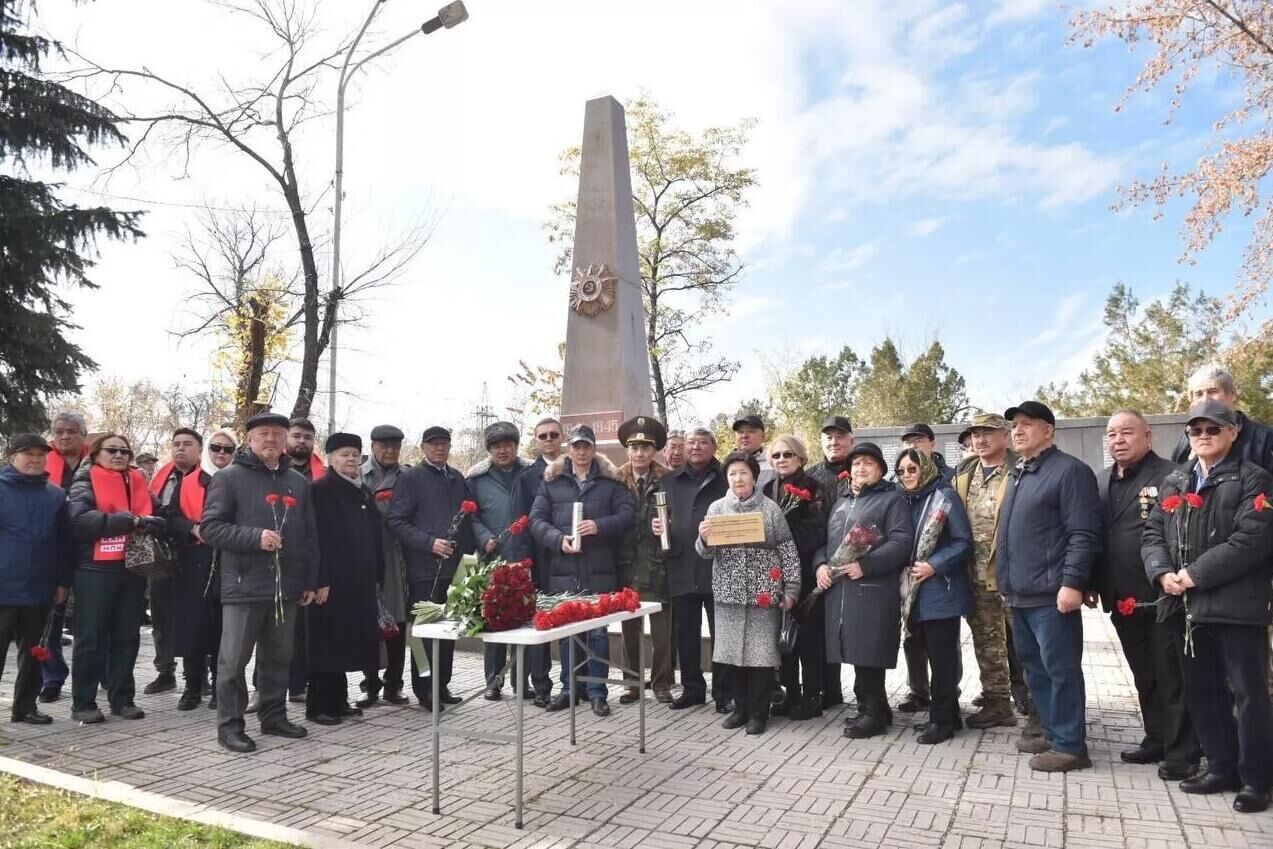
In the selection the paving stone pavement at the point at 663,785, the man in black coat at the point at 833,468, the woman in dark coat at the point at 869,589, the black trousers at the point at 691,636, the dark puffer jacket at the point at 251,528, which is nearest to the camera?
the paving stone pavement at the point at 663,785

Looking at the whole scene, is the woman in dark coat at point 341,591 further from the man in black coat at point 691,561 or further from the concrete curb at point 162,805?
the man in black coat at point 691,561

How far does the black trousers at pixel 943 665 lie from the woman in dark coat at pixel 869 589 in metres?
0.21

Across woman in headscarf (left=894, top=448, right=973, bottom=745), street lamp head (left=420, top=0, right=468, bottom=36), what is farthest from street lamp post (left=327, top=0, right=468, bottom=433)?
woman in headscarf (left=894, top=448, right=973, bottom=745)

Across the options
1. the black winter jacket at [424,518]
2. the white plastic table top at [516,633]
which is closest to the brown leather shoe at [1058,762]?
the white plastic table top at [516,633]

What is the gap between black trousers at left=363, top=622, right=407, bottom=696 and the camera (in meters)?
6.54

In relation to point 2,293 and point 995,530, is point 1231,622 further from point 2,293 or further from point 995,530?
point 2,293

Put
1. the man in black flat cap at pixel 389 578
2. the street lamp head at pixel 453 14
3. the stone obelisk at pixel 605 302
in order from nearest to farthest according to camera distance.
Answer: the man in black flat cap at pixel 389 578 → the stone obelisk at pixel 605 302 → the street lamp head at pixel 453 14

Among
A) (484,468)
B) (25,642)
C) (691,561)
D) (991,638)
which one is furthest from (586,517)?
(25,642)

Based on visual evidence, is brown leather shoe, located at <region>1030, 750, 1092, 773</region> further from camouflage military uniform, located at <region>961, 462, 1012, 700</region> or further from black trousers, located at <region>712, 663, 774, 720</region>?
black trousers, located at <region>712, 663, 774, 720</region>

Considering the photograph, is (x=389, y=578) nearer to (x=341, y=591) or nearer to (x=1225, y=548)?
(x=341, y=591)

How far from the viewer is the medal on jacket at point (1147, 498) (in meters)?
4.66

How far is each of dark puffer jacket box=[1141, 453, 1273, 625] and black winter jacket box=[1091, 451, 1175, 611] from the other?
0.36 metres

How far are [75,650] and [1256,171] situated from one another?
17.0 meters

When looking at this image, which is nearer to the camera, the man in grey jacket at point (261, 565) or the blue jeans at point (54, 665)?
the man in grey jacket at point (261, 565)
